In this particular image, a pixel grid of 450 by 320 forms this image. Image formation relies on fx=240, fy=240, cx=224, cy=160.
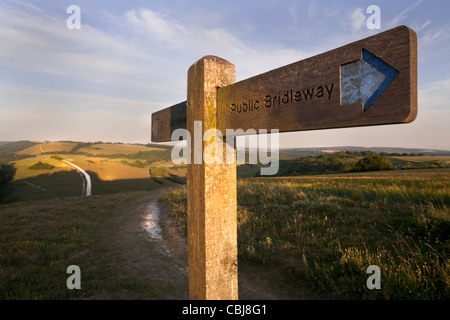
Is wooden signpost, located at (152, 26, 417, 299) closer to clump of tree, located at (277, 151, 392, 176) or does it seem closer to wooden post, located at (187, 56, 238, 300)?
wooden post, located at (187, 56, 238, 300)

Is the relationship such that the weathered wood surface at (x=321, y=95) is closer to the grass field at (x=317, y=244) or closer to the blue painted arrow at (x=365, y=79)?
the blue painted arrow at (x=365, y=79)

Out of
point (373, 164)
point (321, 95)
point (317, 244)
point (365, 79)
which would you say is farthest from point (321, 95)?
point (373, 164)

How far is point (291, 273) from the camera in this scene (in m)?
4.54

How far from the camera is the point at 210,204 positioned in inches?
78.0

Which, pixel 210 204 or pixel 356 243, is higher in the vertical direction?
pixel 210 204

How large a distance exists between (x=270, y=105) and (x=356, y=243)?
4735mm

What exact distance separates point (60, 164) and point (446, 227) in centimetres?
3575

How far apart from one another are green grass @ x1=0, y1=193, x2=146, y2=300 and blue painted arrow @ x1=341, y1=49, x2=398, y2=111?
458 cm

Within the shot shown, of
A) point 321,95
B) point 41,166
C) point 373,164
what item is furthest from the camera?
point 41,166

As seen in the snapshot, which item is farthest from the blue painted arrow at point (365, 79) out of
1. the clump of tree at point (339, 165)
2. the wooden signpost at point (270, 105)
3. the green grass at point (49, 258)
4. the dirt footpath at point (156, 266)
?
the clump of tree at point (339, 165)

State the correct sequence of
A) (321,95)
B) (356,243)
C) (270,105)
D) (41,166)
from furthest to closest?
1. (41,166)
2. (356,243)
3. (270,105)
4. (321,95)

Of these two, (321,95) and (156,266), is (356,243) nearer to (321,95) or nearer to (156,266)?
(156,266)
